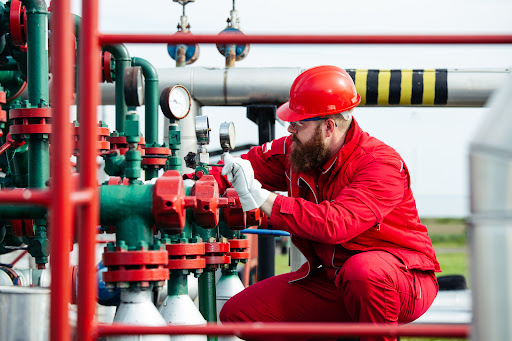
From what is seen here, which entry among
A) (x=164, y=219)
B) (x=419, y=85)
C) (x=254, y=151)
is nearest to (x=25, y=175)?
(x=254, y=151)

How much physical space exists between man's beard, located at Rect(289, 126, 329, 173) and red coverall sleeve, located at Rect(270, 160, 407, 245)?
0.19 meters

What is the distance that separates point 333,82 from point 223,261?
0.84 m

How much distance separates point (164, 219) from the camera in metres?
1.92

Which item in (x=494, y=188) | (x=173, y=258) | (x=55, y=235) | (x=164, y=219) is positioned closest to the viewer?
(x=494, y=188)

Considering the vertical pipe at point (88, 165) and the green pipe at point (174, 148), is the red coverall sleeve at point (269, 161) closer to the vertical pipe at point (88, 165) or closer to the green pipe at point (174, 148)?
the green pipe at point (174, 148)

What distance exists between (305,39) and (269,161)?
1652mm

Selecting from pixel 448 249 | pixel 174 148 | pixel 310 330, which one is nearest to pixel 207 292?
pixel 174 148

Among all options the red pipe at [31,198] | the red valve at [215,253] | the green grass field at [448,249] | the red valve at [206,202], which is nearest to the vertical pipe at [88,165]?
the red pipe at [31,198]

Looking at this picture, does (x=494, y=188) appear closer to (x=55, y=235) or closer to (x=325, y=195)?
(x=55, y=235)

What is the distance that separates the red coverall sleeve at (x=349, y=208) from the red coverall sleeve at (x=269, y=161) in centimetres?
52

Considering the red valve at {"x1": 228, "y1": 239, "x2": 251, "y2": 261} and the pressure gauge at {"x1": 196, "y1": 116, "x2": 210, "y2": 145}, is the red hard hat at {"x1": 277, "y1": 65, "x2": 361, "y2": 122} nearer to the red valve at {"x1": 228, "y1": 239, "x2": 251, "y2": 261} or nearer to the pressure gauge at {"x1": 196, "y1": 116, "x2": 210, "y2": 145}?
the pressure gauge at {"x1": 196, "y1": 116, "x2": 210, "y2": 145}

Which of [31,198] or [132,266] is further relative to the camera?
[132,266]

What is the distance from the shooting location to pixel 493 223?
1107 millimetres

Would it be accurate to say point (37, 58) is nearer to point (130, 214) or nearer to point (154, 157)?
point (130, 214)
